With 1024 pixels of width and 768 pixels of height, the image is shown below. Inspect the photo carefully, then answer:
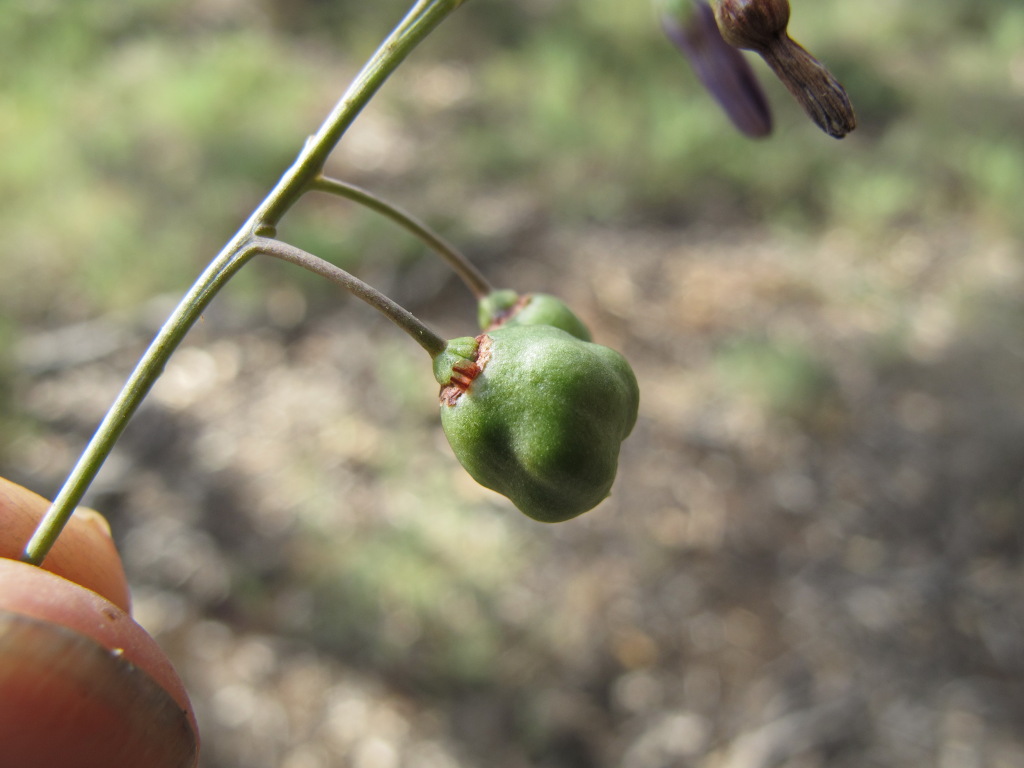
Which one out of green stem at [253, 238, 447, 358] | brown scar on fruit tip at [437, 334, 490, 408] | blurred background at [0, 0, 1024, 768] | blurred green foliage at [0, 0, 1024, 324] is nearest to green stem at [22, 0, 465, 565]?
green stem at [253, 238, 447, 358]

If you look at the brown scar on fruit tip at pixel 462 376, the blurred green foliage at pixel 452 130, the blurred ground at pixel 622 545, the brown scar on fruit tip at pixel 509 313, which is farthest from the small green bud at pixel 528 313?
the blurred green foliage at pixel 452 130

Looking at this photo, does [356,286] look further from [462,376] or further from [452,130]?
[452,130]

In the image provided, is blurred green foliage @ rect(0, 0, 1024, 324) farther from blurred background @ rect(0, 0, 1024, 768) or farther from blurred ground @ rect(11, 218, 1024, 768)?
blurred ground @ rect(11, 218, 1024, 768)

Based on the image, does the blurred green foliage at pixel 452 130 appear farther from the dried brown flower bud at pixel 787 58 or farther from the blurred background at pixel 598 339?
the dried brown flower bud at pixel 787 58

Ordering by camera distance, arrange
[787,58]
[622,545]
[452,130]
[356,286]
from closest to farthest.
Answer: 1. [356,286]
2. [787,58]
3. [622,545]
4. [452,130]

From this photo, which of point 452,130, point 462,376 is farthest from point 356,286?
point 452,130

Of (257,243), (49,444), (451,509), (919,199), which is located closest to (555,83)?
(919,199)
